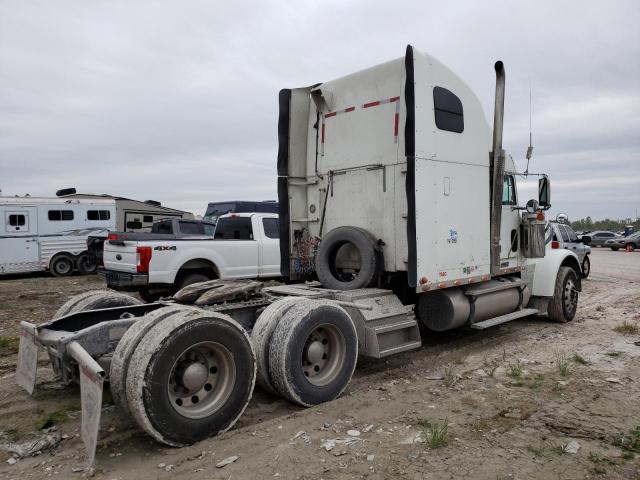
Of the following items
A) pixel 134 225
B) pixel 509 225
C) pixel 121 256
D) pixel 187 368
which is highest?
pixel 134 225

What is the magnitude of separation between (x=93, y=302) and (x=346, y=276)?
3163 mm

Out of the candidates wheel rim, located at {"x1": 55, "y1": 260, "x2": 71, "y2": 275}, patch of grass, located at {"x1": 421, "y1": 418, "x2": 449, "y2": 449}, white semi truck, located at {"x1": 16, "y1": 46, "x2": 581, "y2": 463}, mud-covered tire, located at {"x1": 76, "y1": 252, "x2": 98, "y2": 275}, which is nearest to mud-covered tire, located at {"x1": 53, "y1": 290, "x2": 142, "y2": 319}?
white semi truck, located at {"x1": 16, "y1": 46, "x2": 581, "y2": 463}

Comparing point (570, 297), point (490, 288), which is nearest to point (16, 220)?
point (490, 288)

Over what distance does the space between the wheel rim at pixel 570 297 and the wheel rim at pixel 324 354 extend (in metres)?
5.49

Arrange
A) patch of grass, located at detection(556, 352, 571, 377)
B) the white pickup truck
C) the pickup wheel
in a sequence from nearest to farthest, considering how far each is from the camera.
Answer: patch of grass, located at detection(556, 352, 571, 377) → the white pickup truck → the pickup wheel

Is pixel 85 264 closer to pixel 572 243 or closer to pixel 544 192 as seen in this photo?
pixel 544 192

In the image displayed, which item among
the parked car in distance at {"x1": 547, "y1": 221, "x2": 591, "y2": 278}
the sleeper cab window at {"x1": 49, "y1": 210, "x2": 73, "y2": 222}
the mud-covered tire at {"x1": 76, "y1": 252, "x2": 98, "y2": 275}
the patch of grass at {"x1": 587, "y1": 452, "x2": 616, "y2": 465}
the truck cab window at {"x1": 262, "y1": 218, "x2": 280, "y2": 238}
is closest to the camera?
the patch of grass at {"x1": 587, "y1": 452, "x2": 616, "y2": 465}

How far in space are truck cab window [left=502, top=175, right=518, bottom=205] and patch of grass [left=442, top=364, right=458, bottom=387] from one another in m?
3.16

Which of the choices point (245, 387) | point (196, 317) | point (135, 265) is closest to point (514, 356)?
point (245, 387)

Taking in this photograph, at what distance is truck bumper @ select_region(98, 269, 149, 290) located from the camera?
8.71 m

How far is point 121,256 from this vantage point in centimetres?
895

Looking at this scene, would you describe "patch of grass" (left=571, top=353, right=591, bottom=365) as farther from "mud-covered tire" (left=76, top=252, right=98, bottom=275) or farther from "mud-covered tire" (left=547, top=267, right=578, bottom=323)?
"mud-covered tire" (left=76, top=252, right=98, bottom=275)

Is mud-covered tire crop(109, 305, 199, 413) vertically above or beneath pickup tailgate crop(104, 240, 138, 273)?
beneath

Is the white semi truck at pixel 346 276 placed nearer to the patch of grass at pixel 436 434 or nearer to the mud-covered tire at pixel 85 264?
the patch of grass at pixel 436 434
